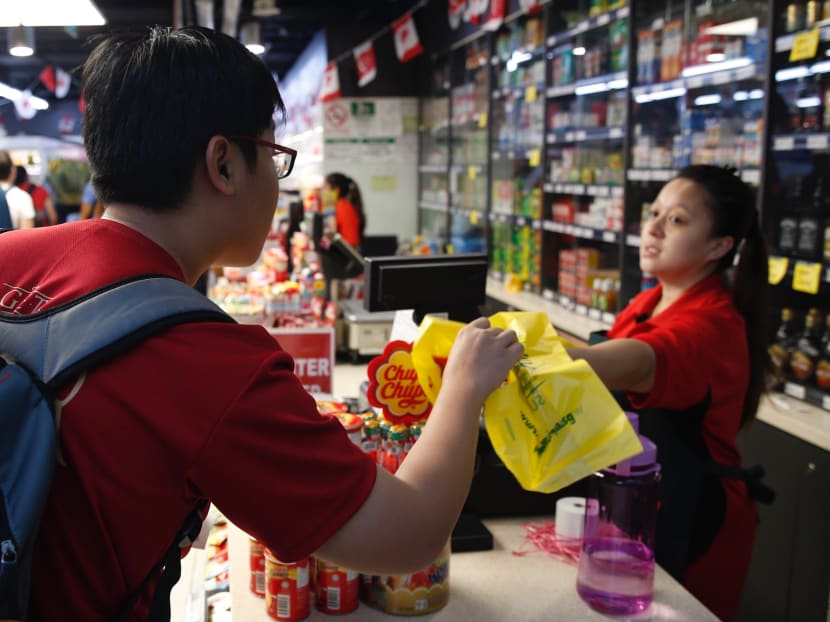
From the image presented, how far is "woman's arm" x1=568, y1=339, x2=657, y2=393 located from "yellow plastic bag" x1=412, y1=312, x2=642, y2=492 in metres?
→ 0.46

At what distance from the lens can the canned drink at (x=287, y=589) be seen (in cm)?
158

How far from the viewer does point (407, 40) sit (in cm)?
797

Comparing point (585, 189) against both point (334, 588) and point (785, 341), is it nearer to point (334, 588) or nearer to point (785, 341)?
point (785, 341)

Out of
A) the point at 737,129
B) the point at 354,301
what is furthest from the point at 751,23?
the point at 354,301

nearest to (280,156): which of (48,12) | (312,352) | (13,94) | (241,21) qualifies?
(312,352)

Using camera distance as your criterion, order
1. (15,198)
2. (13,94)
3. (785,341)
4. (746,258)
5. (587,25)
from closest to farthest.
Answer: (746,258) → (785,341) → (587,25) → (15,198) → (13,94)

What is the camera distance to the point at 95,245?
1029 millimetres

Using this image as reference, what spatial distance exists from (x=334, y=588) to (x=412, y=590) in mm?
150

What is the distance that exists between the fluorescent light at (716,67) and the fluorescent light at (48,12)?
9.27 ft

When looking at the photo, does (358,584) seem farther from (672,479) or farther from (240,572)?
(672,479)

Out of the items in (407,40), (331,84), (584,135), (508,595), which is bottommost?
(508,595)

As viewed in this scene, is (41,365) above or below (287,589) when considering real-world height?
Result: above

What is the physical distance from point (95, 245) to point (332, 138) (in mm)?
8681

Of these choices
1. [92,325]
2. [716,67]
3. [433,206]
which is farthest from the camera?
[433,206]
